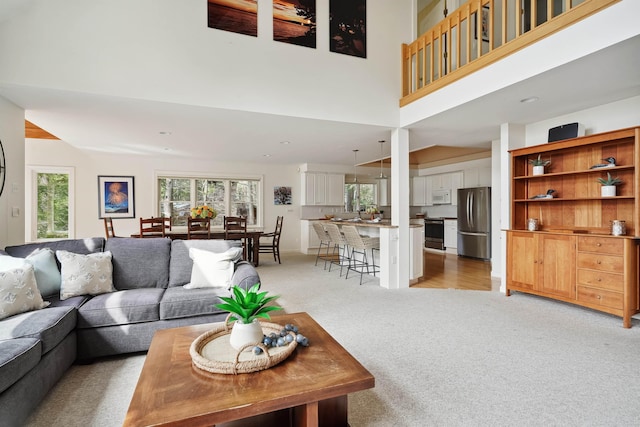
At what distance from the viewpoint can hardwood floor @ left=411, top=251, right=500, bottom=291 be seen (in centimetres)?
485

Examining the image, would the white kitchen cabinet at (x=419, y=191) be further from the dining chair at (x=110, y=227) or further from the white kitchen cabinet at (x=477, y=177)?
the dining chair at (x=110, y=227)

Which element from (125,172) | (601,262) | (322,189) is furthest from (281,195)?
(601,262)

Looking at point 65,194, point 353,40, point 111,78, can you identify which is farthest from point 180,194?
point 353,40

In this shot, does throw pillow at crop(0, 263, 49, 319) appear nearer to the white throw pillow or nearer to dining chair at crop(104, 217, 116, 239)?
the white throw pillow

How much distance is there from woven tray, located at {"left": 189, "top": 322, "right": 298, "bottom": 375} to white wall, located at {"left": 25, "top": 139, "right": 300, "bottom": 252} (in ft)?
21.7

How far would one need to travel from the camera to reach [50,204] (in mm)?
6668

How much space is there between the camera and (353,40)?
4.45 m

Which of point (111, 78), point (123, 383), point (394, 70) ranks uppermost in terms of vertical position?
point (394, 70)

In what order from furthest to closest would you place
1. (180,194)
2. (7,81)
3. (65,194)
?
(180,194), (65,194), (7,81)

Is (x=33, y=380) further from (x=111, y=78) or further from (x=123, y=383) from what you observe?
(x=111, y=78)

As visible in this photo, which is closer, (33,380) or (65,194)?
(33,380)

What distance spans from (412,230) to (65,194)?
7173 millimetres

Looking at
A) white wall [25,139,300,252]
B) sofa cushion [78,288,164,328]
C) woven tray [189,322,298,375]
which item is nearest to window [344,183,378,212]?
white wall [25,139,300,252]

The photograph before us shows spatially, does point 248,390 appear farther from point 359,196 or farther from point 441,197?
point 441,197
